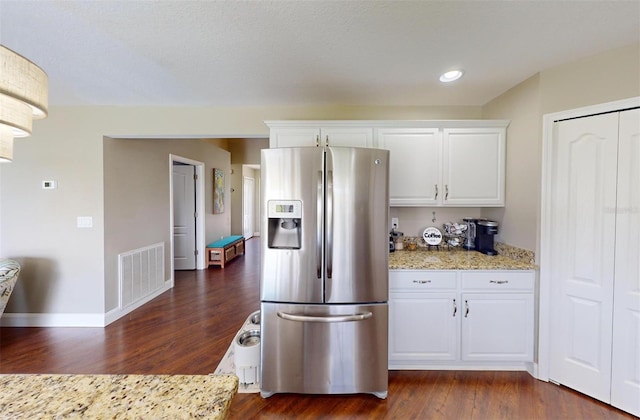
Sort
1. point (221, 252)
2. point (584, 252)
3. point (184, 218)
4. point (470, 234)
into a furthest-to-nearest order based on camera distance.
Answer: point (221, 252) < point (184, 218) < point (470, 234) < point (584, 252)

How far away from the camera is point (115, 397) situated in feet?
2.42

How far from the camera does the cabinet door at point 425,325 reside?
2.18 meters

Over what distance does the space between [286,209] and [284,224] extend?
5.0 inches

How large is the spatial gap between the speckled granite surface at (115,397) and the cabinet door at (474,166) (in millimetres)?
2383

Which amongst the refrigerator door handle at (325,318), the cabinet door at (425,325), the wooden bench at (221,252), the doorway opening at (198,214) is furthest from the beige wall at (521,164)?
the doorway opening at (198,214)

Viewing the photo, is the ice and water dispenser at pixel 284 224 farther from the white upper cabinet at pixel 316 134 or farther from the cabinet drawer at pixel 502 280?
the cabinet drawer at pixel 502 280

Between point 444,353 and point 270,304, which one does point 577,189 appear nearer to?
point 444,353

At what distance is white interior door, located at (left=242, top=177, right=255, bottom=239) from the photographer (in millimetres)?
8227

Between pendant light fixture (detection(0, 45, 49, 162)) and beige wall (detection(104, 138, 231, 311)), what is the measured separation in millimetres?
2434

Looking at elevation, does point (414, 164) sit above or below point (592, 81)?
below

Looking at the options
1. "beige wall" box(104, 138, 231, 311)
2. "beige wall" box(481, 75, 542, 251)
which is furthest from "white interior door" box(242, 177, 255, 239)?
"beige wall" box(481, 75, 542, 251)

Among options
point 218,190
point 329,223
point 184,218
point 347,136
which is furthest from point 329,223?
point 218,190

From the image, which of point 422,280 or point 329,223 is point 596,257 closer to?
point 422,280

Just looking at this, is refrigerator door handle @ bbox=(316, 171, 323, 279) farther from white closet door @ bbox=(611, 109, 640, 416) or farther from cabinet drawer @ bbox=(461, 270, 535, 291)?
white closet door @ bbox=(611, 109, 640, 416)
